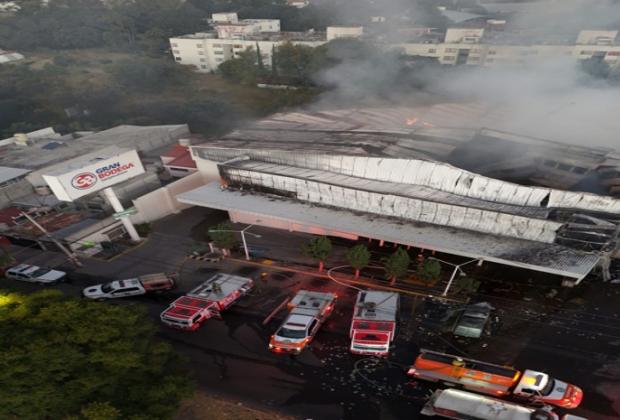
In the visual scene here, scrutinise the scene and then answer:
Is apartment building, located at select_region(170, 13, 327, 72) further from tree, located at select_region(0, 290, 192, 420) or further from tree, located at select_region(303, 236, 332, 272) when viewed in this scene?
tree, located at select_region(0, 290, 192, 420)

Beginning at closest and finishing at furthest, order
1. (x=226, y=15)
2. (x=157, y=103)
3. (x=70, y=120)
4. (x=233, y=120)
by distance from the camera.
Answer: (x=233, y=120) → (x=70, y=120) → (x=157, y=103) → (x=226, y=15)

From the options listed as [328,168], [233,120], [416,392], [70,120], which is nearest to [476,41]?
[233,120]

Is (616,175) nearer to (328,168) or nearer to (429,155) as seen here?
(429,155)

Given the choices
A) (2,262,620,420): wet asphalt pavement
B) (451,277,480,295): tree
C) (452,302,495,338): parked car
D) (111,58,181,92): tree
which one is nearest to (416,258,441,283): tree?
(451,277,480,295): tree

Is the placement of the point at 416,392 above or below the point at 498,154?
below

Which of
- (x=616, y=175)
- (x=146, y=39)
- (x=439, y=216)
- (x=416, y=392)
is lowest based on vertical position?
(x=416, y=392)

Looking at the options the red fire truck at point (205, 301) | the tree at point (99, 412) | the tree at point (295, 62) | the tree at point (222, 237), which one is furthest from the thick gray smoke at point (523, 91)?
the tree at point (99, 412)

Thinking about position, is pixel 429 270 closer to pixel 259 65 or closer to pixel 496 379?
pixel 496 379

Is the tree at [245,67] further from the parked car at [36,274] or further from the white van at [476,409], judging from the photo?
the white van at [476,409]
